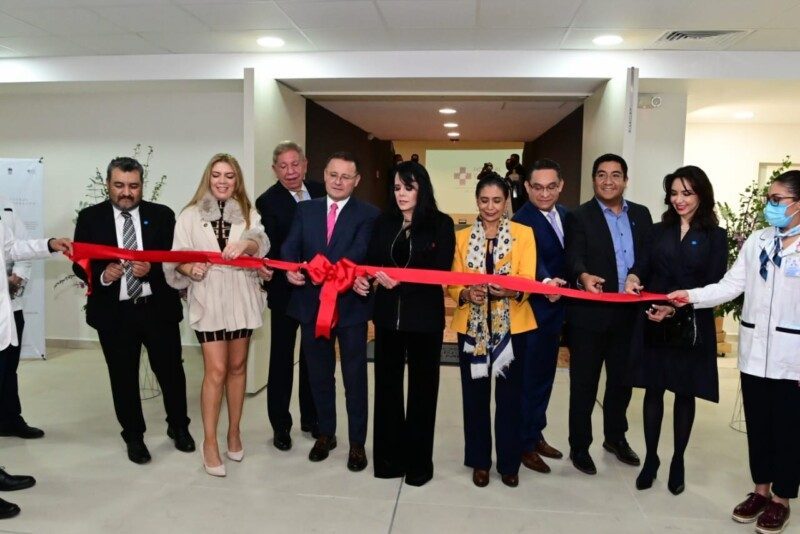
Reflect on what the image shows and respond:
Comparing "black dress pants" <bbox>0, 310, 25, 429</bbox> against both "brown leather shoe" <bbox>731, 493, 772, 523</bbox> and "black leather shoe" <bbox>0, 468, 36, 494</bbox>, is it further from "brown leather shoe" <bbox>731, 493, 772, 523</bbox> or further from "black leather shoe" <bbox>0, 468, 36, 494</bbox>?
"brown leather shoe" <bbox>731, 493, 772, 523</bbox>

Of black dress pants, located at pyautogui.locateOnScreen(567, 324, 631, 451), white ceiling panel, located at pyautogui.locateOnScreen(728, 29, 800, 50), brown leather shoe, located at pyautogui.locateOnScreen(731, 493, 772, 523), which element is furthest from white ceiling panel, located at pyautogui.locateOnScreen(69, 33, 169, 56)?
brown leather shoe, located at pyautogui.locateOnScreen(731, 493, 772, 523)

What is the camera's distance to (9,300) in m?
2.90

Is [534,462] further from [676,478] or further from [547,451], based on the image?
[676,478]

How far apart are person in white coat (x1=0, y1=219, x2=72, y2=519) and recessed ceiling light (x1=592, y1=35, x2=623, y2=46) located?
12.5 ft

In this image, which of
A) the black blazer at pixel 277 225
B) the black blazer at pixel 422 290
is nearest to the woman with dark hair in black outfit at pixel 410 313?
the black blazer at pixel 422 290

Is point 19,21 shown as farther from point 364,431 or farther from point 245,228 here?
point 364,431

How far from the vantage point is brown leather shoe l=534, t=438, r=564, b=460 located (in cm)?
361

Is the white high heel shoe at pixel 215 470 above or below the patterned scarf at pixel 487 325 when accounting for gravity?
below

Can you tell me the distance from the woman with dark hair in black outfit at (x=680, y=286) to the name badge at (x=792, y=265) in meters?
0.32

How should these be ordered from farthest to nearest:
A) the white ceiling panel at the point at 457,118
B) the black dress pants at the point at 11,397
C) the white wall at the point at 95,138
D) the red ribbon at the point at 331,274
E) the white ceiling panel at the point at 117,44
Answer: the white ceiling panel at the point at 457,118
the white wall at the point at 95,138
the white ceiling panel at the point at 117,44
the black dress pants at the point at 11,397
the red ribbon at the point at 331,274

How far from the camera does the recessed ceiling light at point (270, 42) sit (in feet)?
15.2

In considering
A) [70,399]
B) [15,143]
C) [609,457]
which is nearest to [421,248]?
[609,457]

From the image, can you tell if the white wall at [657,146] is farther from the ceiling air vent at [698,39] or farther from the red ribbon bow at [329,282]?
the red ribbon bow at [329,282]

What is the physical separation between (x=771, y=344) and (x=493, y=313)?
3.98 feet
